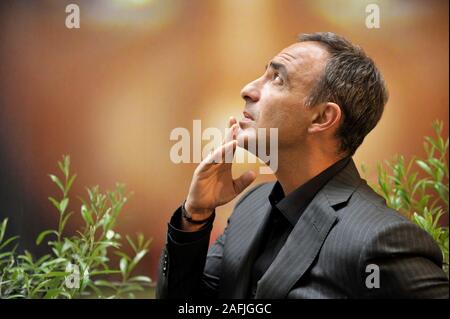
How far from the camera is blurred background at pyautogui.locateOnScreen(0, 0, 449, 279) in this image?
1774 mm

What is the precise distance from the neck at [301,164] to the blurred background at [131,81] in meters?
0.42

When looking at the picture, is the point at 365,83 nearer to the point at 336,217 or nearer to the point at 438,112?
the point at 336,217

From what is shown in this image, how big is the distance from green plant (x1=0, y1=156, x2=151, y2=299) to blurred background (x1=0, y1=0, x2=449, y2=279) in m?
0.04

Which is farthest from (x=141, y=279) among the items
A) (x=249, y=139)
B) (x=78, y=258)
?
(x=249, y=139)

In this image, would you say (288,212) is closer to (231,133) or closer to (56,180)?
(231,133)

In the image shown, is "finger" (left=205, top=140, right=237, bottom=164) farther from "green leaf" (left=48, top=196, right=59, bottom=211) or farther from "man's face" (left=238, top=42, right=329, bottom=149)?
"green leaf" (left=48, top=196, right=59, bottom=211)

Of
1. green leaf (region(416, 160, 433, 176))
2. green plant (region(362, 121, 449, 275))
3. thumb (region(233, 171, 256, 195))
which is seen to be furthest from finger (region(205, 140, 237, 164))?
green leaf (region(416, 160, 433, 176))

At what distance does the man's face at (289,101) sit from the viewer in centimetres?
146

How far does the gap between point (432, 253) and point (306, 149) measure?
44 cm

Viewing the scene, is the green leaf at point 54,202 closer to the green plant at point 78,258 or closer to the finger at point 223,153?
the green plant at point 78,258

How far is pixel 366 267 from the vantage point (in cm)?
119

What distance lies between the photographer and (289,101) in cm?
146

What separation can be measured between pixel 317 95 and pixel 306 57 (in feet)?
0.38
